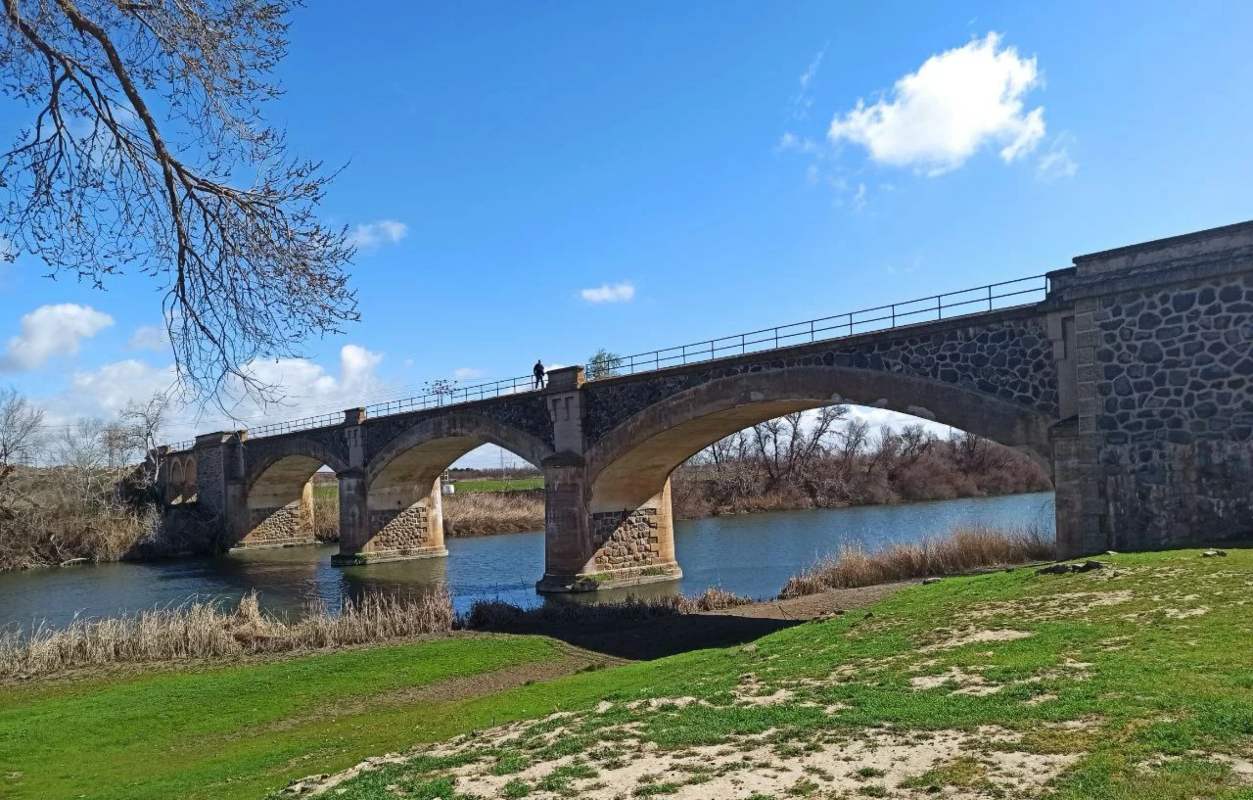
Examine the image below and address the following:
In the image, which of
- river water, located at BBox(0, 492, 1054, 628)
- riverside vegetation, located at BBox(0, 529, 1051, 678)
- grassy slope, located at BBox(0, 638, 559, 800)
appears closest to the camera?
grassy slope, located at BBox(0, 638, 559, 800)

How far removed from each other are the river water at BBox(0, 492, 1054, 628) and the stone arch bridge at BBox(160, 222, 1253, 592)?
3152 millimetres

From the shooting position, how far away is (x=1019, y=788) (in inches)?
184

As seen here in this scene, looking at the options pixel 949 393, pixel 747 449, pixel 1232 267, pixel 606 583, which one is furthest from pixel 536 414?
pixel 747 449

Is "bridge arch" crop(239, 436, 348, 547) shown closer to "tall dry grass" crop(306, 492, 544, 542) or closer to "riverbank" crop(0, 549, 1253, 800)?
"tall dry grass" crop(306, 492, 544, 542)

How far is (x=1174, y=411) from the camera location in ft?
46.4

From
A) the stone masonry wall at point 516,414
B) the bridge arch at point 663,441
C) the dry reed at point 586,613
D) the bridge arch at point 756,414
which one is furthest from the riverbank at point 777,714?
the stone masonry wall at point 516,414

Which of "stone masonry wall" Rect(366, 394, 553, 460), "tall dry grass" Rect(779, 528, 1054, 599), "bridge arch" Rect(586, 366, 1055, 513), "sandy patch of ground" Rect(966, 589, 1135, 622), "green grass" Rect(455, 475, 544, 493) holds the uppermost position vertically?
"stone masonry wall" Rect(366, 394, 553, 460)

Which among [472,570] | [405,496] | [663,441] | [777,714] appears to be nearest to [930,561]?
[663,441]

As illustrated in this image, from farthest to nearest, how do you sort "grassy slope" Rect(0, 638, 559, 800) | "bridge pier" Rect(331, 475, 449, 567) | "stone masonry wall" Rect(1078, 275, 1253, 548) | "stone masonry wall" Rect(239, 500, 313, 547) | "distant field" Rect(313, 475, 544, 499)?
"distant field" Rect(313, 475, 544, 499) → "stone masonry wall" Rect(239, 500, 313, 547) → "bridge pier" Rect(331, 475, 449, 567) → "stone masonry wall" Rect(1078, 275, 1253, 548) → "grassy slope" Rect(0, 638, 559, 800)

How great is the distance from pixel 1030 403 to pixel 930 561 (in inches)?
242

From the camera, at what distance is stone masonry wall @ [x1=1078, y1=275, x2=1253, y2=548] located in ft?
44.4

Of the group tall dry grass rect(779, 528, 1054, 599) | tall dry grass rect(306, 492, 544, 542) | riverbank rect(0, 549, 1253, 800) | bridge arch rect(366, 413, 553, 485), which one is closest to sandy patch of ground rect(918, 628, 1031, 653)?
riverbank rect(0, 549, 1253, 800)

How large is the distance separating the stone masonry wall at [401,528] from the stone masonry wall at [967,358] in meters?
21.1

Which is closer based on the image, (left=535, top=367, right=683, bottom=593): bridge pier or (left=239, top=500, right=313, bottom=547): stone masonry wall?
(left=535, top=367, right=683, bottom=593): bridge pier
